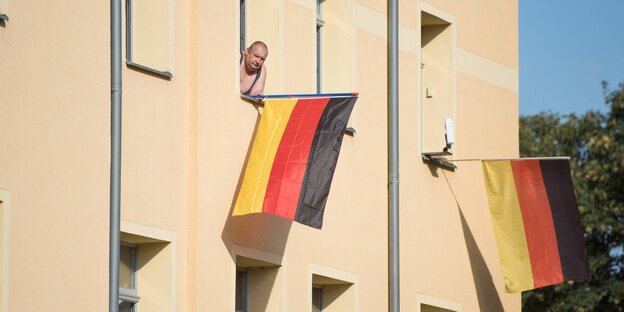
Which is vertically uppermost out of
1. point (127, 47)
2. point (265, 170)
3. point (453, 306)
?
point (127, 47)

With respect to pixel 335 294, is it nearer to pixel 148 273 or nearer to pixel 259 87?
pixel 259 87

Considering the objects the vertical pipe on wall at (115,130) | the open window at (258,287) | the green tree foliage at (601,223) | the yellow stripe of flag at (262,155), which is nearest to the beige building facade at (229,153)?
the open window at (258,287)

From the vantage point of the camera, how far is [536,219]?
83.7 ft

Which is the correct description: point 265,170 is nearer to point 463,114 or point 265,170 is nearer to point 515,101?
point 463,114

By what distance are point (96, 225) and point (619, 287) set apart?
32307 millimetres

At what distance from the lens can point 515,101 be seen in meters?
28.4

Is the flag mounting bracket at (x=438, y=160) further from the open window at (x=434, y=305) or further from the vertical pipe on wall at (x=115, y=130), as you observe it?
the vertical pipe on wall at (x=115, y=130)

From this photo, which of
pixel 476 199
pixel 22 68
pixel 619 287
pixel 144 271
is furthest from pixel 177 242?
pixel 619 287

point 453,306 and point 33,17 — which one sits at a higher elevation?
point 33,17

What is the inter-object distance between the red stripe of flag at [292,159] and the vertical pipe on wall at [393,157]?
11.4 ft

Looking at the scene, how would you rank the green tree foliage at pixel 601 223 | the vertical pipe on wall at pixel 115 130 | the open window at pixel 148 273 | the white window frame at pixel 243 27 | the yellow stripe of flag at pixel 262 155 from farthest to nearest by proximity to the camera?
the green tree foliage at pixel 601 223
the white window frame at pixel 243 27
the yellow stripe of flag at pixel 262 155
the open window at pixel 148 273
the vertical pipe on wall at pixel 115 130

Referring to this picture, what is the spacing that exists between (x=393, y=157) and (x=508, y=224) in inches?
99.5

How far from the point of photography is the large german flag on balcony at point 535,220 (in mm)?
25375

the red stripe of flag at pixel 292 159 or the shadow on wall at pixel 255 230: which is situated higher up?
the red stripe of flag at pixel 292 159
